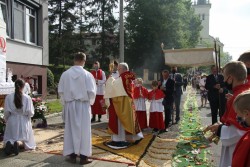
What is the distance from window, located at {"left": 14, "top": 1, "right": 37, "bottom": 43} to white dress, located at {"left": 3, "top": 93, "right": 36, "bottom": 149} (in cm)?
972

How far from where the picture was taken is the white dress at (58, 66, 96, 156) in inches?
233

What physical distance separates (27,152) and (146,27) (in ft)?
125

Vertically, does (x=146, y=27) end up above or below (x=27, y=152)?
above

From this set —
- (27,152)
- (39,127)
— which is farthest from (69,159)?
(39,127)

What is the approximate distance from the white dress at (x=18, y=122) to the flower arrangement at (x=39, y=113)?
1977 mm

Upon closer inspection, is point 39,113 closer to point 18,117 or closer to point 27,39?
point 18,117

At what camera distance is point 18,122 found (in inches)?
263

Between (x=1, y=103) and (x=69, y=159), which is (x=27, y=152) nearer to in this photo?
(x=69, y=159)

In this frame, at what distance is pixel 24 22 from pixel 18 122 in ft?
35.7

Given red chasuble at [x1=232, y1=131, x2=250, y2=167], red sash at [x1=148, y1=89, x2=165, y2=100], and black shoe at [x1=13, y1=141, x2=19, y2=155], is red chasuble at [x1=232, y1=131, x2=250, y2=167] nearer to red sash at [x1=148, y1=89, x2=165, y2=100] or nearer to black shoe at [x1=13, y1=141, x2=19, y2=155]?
black shoe at [x1=13, y1=141, x2=19, y2=155]

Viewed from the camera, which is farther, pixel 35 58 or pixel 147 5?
pixel 147 5

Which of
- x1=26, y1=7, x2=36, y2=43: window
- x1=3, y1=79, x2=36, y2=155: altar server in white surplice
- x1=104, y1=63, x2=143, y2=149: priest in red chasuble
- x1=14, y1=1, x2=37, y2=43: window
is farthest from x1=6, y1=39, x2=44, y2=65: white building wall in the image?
x1=104, y1=63, x2=143, y2=149: priest in red chasuble

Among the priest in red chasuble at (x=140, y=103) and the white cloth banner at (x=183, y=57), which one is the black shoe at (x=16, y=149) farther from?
the white cloth banner at (x=183, y=57)

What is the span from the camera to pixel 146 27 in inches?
1706
